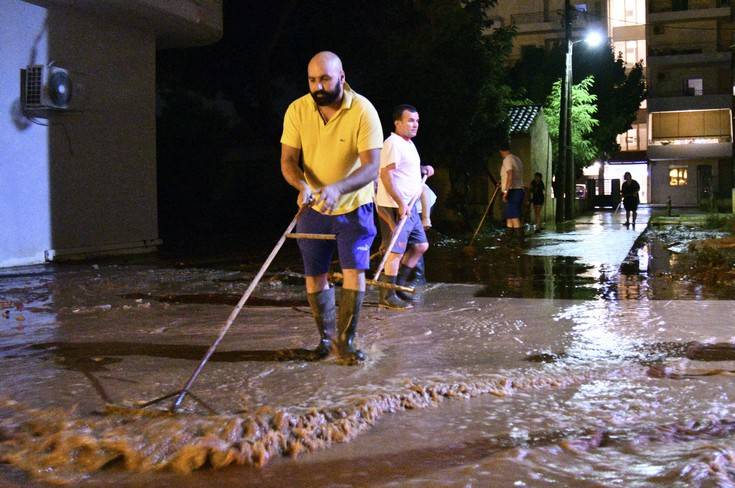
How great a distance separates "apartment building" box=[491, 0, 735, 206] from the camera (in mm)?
49531

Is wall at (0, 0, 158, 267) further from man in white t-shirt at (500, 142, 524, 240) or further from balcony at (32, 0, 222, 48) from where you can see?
man in white t-shirt at (500, 142, 524, 240)

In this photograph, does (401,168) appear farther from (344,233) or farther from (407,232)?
(344,233)

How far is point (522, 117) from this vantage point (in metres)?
24.9

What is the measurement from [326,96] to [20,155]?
8831 mm

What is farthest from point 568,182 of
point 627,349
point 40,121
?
point 627,349

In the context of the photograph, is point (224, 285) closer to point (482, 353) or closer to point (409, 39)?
point (482, 353)

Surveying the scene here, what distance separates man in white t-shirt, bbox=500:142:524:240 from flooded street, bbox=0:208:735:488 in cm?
603

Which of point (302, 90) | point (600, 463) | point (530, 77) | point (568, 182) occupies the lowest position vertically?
point (600, 463)

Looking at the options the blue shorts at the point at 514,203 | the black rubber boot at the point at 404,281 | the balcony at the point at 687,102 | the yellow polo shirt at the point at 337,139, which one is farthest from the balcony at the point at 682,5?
the yellow polo shirt at the point at 337,139

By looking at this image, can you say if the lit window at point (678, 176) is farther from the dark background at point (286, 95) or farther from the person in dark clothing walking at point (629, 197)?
the person in dark clothing walking at point (629, 197)

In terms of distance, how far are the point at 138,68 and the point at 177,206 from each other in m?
9.15

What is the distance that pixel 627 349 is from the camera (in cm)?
508

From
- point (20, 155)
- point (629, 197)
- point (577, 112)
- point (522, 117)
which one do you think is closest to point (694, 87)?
point (577, 112)

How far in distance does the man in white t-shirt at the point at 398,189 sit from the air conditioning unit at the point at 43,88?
6.68 metres
